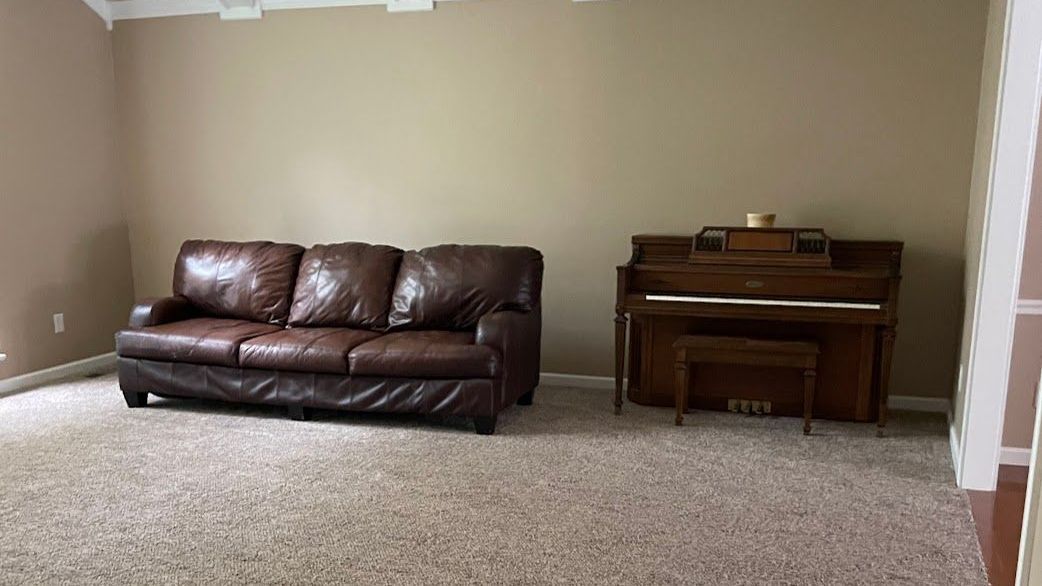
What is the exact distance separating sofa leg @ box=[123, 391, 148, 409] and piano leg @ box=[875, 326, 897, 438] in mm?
3879

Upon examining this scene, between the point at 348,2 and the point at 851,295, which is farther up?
the point at 348,2

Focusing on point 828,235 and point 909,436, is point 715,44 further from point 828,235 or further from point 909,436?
point 909,436

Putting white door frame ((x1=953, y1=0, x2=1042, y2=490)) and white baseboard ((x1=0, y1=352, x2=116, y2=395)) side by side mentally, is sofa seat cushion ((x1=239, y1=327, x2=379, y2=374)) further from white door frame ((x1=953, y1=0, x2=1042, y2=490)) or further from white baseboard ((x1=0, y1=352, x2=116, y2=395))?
white door frame ((x1=953, y1=0, x2=1042, y2=490))

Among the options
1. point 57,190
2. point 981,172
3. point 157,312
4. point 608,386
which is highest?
point 981,172

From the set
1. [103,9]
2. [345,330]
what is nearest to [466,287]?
[345,330]

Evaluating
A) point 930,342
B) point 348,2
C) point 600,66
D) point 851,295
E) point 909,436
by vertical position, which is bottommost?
point 909,436

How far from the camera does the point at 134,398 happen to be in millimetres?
4148

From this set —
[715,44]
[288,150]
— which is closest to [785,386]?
[715,44]

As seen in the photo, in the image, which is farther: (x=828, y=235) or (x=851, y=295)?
(x=828, y=235)

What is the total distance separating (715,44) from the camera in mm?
4270

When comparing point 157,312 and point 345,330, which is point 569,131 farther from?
point 157,312

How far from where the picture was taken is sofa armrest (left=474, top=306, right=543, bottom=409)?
12.0 feet

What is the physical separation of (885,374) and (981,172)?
1.02 m

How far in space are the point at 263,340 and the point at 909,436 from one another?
3.28 meters
